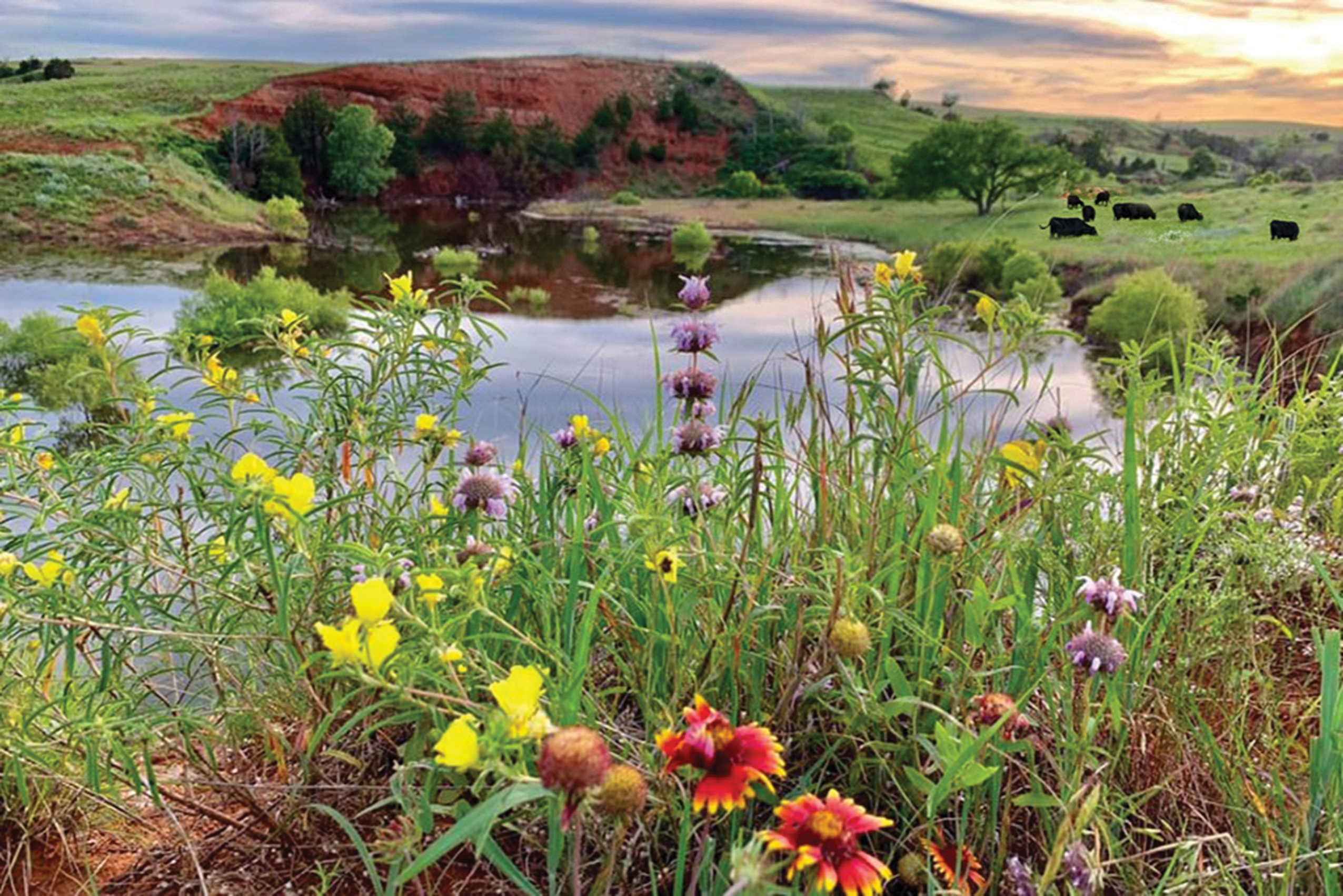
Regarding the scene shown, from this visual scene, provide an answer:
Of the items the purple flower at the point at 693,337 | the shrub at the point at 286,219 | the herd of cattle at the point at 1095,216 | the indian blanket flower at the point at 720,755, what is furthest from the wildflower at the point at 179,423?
the shrub at the point at 286,219

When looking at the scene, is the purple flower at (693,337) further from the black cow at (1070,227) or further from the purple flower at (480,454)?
the black cow at (1070,227)

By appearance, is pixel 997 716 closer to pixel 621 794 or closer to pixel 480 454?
pixel 621 794

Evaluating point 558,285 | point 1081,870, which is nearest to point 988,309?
point 1081,870

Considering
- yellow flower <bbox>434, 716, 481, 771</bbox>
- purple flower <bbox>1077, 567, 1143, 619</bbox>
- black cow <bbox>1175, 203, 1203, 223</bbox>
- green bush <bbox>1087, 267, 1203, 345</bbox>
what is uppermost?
black cow <bbox>1175, 203, 1203, 223</bbox>

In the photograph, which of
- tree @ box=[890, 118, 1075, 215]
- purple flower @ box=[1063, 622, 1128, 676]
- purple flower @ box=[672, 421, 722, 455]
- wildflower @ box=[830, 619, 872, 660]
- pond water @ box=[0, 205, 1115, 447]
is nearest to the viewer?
wildflower @ box=[830, 619, 872, 660]

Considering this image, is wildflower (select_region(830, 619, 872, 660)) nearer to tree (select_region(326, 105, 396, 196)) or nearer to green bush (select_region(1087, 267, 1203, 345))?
green bush (select_region(1087, 267, 1203, 345))

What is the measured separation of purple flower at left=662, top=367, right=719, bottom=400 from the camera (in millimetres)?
1573

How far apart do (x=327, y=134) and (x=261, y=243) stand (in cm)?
1529

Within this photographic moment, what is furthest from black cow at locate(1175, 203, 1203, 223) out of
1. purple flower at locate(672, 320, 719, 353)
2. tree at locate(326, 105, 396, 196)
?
tree at locate(326, 105, 396, 196)

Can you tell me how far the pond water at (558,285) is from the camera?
257 inches

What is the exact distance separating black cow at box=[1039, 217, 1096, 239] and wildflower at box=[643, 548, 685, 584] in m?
1.36

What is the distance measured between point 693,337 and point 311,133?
40939mm

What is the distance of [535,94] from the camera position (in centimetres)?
5422

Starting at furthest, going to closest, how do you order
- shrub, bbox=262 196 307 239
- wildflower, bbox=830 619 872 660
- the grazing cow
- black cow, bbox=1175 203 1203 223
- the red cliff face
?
the red cliff face < shrub, bbox=262 196 307 239 < the grazing cow < black cow, bbox=1175 203 1203 223 < wildflower, bbox=830 619 872 660
